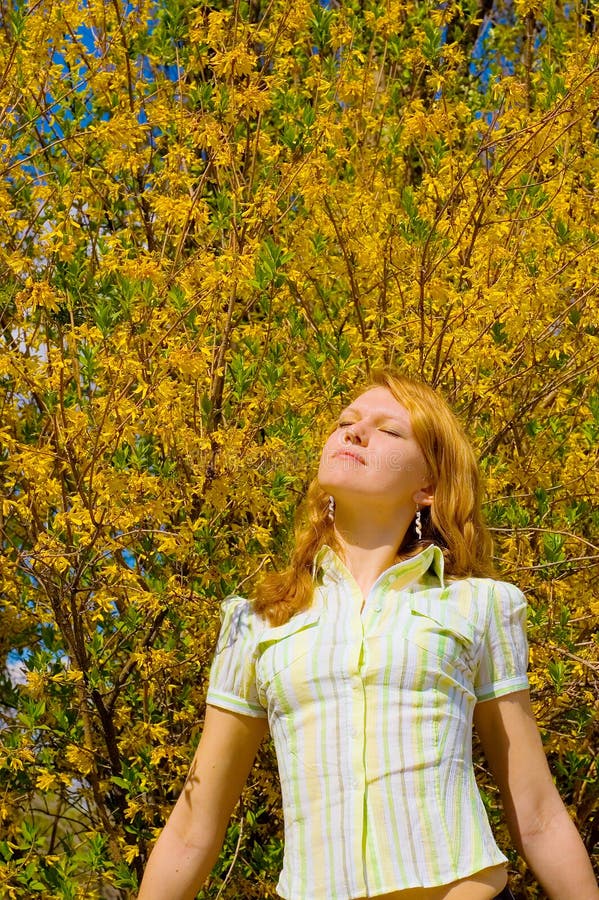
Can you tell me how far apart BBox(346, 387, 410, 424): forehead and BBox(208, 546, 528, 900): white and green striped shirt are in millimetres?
282

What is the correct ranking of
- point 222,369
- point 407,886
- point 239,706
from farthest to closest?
point 222,369, point 239,706, point 407,886

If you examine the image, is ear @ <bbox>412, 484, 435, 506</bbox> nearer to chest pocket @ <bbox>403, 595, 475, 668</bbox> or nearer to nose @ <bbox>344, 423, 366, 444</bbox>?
nose @ <bbox>344, 423, 366, 444</bbox>

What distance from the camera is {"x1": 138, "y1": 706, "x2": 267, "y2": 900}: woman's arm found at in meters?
2.00

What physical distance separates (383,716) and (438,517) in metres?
0.43

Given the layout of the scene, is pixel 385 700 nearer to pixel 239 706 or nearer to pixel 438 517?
pixel 239 706

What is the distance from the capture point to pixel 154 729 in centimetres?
292

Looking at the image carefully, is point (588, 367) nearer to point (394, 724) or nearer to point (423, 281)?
point (423, 281)

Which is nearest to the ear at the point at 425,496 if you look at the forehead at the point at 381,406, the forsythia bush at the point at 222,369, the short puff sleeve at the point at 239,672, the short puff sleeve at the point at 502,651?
the forehead at the point at 381,406

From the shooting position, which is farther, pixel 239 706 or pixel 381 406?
pixel 381 406

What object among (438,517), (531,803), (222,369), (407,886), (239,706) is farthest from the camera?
(222,369)

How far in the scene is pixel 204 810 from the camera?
6.80 feet

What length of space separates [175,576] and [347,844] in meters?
0.99

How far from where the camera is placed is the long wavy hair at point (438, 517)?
2.20 metres

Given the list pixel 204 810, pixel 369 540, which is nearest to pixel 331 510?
pixel 369 540
